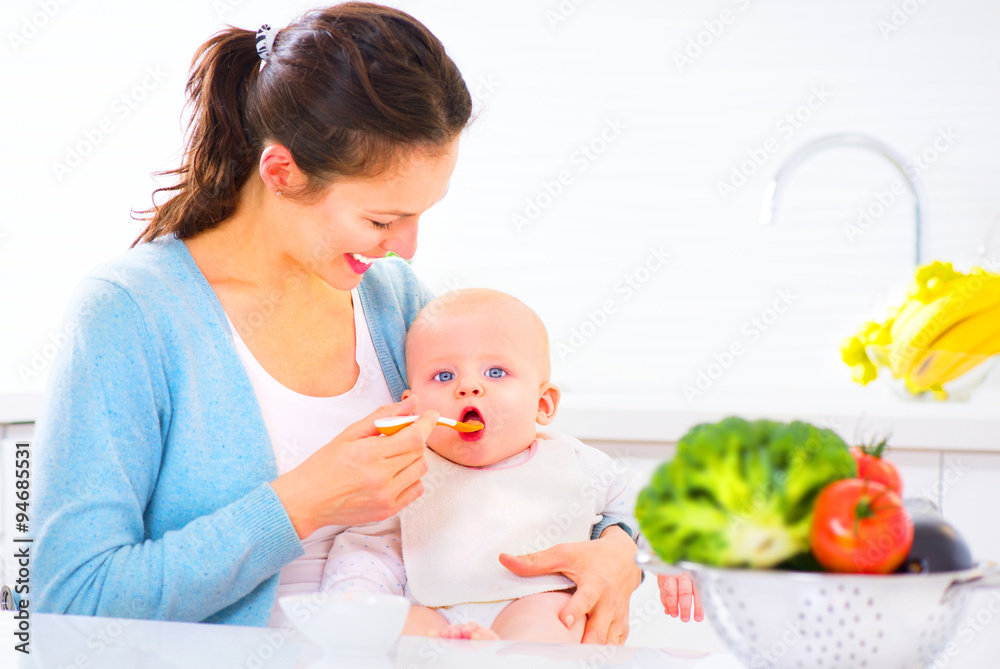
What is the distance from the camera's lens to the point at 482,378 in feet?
4.57

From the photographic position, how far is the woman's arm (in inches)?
43.9

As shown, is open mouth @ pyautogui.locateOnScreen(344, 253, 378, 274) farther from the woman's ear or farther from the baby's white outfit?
the baby's white outfit

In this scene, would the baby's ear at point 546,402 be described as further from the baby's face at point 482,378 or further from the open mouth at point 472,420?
the open mouth at point 472,420

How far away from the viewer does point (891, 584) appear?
1.94 ft

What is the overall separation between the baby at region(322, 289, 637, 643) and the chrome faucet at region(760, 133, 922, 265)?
105 centimetres

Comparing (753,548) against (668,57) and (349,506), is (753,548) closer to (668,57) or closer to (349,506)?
(349,506)

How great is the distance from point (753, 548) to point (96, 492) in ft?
2.85

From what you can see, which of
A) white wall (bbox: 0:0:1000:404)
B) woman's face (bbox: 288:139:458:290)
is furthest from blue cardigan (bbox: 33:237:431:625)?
white wall (bbox: 0:0:1000:404)

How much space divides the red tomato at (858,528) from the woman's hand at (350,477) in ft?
2.09

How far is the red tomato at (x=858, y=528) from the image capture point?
589mm

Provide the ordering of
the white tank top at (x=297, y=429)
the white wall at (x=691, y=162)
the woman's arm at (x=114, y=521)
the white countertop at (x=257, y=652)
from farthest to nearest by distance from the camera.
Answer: the white wall at (x=691, y=162), the white tank top at (x=297, y=429), the woman's arm at (x=114, y=521), the white countertop at (x=257, y=652)

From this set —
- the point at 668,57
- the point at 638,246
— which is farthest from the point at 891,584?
the point at 668,57

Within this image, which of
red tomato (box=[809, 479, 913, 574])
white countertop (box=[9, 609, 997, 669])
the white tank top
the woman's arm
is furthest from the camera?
the white tank top

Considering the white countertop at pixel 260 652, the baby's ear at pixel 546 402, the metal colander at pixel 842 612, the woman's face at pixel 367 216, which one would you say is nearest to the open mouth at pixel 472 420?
the baby's ear at pixel 546 402
